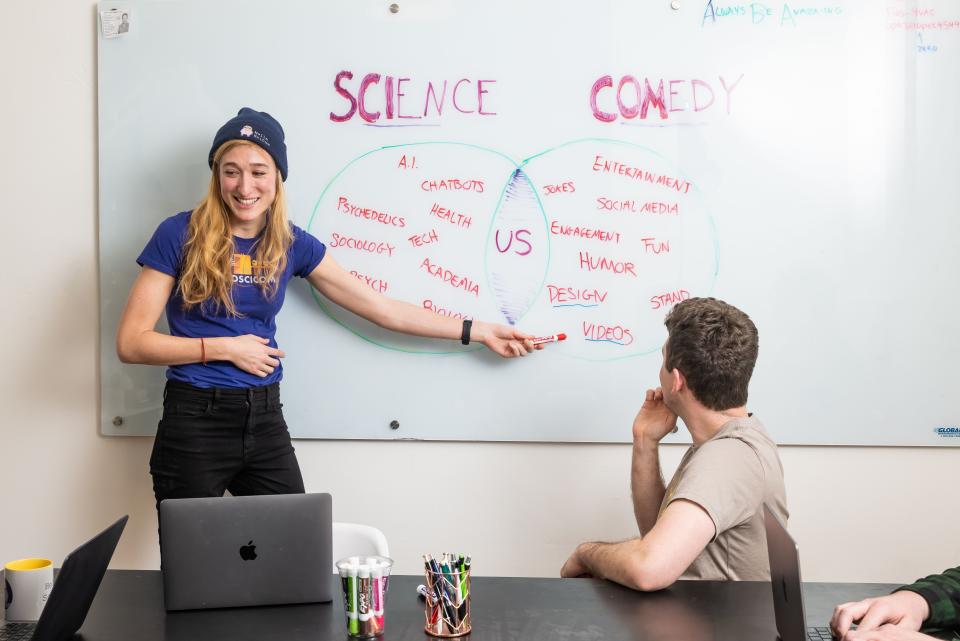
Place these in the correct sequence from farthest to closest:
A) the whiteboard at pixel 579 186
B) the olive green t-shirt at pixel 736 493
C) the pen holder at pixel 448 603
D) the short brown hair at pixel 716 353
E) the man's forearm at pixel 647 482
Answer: the whiteboard at pixel 579 186, the man's forearm at pixel 647 482, the short brown hair at pixel 716 353, the olive green t-shirt at pixel 736 493, the pen holder at pixel 448 603

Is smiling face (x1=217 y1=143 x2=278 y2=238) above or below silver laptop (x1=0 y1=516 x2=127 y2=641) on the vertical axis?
above

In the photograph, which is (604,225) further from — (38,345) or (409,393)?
(38,345)

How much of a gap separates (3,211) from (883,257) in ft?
8.44

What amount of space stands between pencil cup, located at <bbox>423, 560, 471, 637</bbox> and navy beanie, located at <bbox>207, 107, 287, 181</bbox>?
1.35 m

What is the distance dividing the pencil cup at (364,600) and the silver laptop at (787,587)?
56cm

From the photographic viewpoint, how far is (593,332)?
254cm

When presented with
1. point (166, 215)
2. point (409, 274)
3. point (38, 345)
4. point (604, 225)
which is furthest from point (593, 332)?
point (38, 345)

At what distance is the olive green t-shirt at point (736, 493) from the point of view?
150cm

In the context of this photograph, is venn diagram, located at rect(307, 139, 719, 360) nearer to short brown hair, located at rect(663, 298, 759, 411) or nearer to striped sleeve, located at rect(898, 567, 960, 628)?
short brown hair, located at rect(663, 298, 759, 411)

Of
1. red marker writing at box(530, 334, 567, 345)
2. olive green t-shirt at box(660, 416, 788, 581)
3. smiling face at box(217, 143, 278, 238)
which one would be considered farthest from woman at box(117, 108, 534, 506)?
olive green t-shirt at box(660, 416, 788, 581)

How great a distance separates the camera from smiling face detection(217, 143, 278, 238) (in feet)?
7.30

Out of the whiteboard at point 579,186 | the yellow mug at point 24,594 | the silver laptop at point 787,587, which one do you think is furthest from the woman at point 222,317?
the silver laptop at point 787,587

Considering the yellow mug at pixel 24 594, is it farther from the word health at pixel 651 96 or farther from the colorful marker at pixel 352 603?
the word health at pixel 651 96

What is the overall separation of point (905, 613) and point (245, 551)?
99 centimetres
